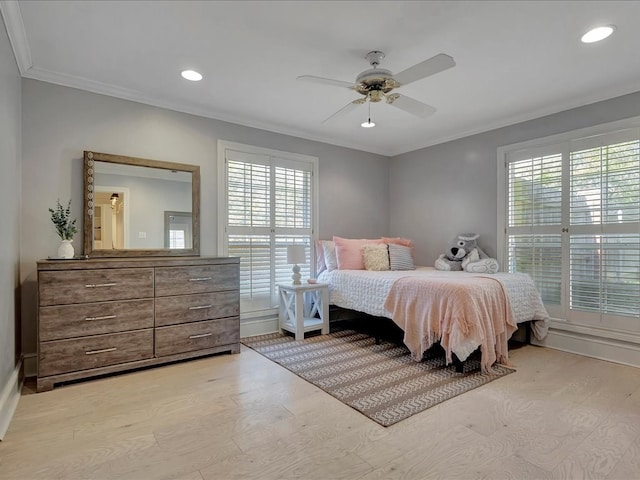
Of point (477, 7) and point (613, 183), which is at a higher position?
point (477, 7)

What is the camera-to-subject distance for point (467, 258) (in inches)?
156

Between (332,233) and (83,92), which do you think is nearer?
(83,92)

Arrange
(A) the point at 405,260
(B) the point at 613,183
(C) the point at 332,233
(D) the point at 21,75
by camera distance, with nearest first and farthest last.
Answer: (D) the point at 21,75 → (B) the point at 613,183 → (A) the point at 405,260 → (C) the point at 332,233

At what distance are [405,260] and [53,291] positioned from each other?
3452mm

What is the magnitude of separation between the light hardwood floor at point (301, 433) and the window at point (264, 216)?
4.67 ft

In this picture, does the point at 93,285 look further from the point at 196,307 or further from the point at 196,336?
the point at 196,336

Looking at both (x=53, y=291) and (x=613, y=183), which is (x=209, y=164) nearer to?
(x=53, y=291)

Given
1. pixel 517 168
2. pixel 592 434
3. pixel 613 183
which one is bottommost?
pixel 592 434

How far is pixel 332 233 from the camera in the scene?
470 centimetres

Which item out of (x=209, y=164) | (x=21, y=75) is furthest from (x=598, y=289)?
(x=21, y=75)

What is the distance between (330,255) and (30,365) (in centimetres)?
298

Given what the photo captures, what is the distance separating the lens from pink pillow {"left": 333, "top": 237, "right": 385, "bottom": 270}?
13.9 ft

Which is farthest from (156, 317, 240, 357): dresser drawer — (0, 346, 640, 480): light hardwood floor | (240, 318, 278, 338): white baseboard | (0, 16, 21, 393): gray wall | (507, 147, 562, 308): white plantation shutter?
(507, 147, 562, 308): white plantation shutter

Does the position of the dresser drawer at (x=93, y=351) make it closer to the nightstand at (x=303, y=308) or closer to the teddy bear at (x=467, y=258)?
the nightstand at (x=303, y=308)
